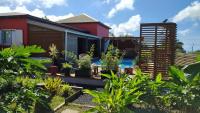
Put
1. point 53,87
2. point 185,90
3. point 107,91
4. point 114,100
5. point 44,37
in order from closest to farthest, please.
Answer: point 185,90 < point 114,100 < point 107,91 < point 53,87 < point 44,37

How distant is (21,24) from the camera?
67.9ft

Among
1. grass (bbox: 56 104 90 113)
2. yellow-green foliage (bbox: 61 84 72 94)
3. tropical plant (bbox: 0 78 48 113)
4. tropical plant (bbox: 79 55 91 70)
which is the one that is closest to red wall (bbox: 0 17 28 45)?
tropical plant (bbox: 79 55 91 70)

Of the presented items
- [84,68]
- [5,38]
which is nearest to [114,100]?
[84,68]

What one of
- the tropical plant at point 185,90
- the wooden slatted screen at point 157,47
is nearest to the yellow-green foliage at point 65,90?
the tropical plant at point 185,90

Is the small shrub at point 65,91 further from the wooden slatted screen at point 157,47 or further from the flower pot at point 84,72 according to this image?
the wooden slatted screen at point 157,47

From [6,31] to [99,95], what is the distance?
57.1ft

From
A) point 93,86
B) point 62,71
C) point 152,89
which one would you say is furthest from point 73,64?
point 152,89

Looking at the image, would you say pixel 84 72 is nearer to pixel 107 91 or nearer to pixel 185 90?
pixel 107 91

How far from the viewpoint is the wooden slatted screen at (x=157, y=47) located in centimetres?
1408

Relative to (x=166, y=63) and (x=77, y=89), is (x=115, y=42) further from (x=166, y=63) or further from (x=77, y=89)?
(x=77, y=89)

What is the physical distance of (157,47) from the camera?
→ 14453 millimetres

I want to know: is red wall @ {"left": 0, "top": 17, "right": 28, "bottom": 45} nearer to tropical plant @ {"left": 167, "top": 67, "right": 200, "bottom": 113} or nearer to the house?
the house

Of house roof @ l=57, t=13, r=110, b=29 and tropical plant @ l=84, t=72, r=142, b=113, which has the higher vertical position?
house roof @ l=57, t=13, r=110, b=29

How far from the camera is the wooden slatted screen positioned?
14.1 metres
